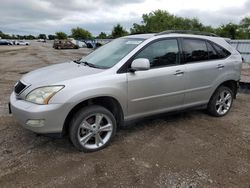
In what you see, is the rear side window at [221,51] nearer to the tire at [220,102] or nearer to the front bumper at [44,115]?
the tire at [220,102]

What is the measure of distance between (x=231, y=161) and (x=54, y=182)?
7.71ft

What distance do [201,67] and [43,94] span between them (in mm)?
2779

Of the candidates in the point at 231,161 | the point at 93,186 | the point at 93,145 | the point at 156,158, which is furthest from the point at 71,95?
the point at 231,161

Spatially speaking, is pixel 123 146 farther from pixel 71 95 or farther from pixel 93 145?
pixel 71 95

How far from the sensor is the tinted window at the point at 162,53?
3.72 meters

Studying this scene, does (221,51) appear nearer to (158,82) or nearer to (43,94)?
(158,82)

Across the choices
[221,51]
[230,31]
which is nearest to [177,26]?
[230,31]

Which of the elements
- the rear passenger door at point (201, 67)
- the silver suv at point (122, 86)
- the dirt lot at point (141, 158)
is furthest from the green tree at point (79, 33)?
the dirt lot at point (141, 158)

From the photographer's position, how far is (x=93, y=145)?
11.1ft

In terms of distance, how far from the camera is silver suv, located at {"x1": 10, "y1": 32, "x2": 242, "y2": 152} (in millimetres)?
3010

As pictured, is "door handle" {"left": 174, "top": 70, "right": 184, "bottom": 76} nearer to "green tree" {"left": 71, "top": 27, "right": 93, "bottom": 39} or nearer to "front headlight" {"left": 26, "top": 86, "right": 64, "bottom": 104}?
"front headlight" {"left": 26, "top": 86, "right": 64, "bottom": 104}

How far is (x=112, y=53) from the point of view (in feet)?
12.9

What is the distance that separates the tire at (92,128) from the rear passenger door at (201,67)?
5.19 feet

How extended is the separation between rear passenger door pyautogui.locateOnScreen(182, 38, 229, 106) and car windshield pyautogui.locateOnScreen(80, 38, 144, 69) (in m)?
0.99
